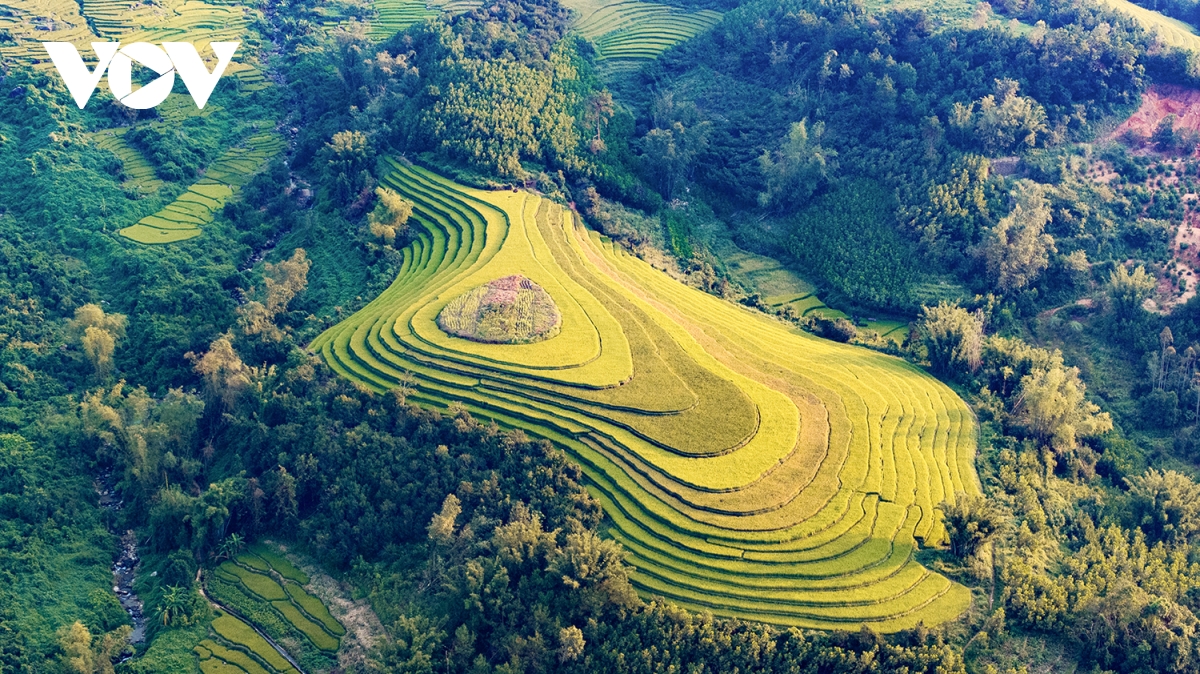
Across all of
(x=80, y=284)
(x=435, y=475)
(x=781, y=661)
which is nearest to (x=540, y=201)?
(x=435, y=475)

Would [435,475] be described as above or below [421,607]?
above

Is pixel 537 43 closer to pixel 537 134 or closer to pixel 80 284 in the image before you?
pixel 537 134

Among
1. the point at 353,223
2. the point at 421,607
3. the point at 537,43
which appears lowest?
the point at 421,607

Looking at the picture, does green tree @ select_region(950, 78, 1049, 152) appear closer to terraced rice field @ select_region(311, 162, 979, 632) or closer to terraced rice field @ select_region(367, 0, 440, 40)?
terraced rice field @ select_region(311, 162, 979, 632)

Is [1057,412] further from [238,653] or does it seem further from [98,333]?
[98,333]

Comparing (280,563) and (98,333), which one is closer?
(280,563)

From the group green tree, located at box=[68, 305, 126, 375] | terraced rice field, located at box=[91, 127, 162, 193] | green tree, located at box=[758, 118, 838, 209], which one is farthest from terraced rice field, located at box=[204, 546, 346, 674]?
green tree, located at box=[758, 118, 838, 209]

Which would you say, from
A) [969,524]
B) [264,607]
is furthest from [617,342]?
[264,607]
